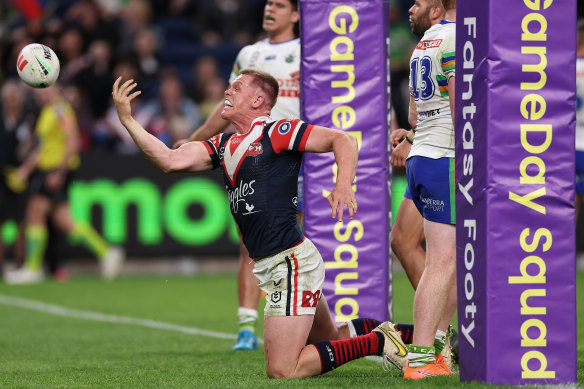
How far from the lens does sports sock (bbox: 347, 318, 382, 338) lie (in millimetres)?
6277

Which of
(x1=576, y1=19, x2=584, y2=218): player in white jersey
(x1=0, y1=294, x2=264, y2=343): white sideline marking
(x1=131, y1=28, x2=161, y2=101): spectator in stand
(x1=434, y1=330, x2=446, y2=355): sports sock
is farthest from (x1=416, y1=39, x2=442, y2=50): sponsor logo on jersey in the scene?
(x1=131, y1=28, x2=161, y2=101): spectator in stand

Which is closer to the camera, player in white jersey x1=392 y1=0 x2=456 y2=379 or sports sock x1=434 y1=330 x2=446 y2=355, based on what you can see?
player in white jersey x1=392 y1=0 x2=456 y2=379

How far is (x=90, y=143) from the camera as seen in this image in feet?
53.3

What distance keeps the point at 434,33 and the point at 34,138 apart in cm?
1031

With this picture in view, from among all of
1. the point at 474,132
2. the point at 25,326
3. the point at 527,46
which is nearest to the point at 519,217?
the point at 474,132

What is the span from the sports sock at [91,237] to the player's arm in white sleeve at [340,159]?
9467mm

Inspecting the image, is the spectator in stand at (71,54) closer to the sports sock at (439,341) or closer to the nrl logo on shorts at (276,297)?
the sports sock at (439,341)

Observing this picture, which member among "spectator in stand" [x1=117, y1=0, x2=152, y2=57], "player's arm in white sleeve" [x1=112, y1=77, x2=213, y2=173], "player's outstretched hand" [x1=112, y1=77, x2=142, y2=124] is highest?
"spectator in stand" [x1=117, y1=0, x2=152, y2=57]

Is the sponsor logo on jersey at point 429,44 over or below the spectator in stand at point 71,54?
below

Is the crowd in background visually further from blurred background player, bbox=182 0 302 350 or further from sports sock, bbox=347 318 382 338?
sports sock, bbox=347 318 382 338

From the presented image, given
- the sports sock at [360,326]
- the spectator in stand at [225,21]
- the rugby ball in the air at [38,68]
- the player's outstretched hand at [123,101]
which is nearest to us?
the player's outstretched hand at [123,101]

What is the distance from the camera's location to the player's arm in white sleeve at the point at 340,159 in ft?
17.0

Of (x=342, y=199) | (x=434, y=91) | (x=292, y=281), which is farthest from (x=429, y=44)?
(x=292, y=281)

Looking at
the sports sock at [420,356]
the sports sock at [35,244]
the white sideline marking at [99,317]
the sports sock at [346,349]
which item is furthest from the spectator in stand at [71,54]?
the sports sock at [420,356]
